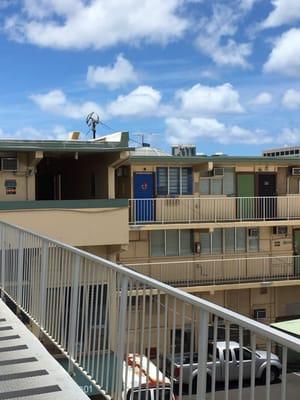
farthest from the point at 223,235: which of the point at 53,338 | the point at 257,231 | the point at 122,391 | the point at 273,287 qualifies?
the point at 122,391

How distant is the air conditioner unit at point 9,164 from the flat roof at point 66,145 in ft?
3.53

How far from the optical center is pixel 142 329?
420 centimetres

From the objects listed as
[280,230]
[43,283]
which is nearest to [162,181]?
[280,230]

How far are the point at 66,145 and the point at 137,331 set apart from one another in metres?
18.8

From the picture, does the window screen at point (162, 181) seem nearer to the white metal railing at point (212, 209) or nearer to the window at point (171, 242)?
the white metal railing at point (212, 209)

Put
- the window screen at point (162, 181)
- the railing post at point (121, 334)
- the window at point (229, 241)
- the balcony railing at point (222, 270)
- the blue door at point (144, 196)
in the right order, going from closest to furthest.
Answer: the railing post at point (121, 334) < the blue door at point (144, 196) < the balcony railing at point (222, 270) < the window screen at point (162, 181) < the window at point (229, 241)

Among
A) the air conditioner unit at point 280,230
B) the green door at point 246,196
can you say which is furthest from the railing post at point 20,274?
the air conditioner unit at point 280,230

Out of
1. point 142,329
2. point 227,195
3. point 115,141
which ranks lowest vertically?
point 142,329

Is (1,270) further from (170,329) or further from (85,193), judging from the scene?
(85,193)

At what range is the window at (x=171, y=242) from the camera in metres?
28.2

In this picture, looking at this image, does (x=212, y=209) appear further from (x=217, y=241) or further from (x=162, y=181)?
(x=162, y=181)

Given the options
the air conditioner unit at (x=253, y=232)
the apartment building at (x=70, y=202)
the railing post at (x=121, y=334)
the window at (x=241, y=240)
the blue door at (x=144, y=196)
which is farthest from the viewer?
the air conditioner unit at (x=253, y=232)

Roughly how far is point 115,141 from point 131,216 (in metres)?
4.53

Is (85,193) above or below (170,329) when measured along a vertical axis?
above
